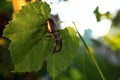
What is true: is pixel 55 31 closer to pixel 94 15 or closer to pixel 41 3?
pixel 41 3

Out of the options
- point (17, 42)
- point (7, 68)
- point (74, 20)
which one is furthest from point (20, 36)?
point (7, 68)

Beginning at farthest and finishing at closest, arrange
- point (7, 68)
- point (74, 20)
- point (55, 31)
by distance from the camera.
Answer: point (7, 68)
point (74, 20)
point (55, 31)

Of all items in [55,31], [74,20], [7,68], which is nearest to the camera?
[55,31]

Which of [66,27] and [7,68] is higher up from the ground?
[66,27]

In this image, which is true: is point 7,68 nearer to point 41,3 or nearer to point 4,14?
point 4,14

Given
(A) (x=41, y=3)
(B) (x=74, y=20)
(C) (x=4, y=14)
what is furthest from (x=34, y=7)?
(C) (x=4, y=14)

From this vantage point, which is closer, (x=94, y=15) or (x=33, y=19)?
(x=33, y=19)
